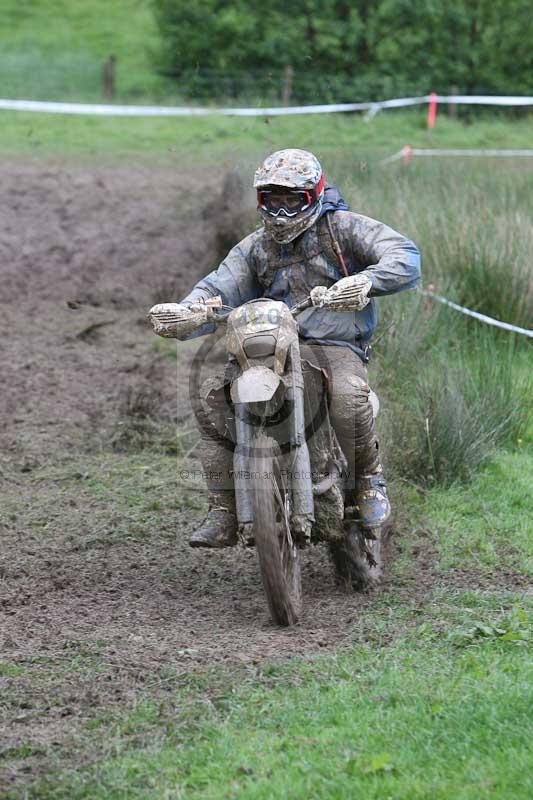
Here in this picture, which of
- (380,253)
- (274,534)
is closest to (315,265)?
(380,253)

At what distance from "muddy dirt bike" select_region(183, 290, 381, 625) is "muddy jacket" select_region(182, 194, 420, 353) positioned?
0.89ft

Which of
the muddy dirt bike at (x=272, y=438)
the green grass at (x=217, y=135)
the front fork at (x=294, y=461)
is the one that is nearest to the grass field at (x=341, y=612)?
the muddy dirt bike at (x=272, y=438)

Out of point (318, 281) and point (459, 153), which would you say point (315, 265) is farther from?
point (459, 153)

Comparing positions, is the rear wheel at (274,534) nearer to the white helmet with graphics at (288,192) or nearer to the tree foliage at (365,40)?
the white helmet with graphics at (288,192)

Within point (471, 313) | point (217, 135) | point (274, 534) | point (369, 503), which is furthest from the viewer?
point (217, 135)

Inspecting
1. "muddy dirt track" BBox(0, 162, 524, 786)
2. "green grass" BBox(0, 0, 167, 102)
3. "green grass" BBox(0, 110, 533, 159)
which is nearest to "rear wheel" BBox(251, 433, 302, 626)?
"muddy dirt track" BBox(0, 162, 524, 786)

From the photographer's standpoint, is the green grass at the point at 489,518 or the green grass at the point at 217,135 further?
the green grass at the point at 217,135

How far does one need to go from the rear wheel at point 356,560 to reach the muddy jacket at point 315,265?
953 millimetres

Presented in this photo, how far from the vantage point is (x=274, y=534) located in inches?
206

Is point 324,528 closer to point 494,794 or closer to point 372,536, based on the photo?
point 372,536

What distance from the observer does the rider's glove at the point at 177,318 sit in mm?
5594

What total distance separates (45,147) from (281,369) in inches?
593

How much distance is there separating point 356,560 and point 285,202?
1795 mm

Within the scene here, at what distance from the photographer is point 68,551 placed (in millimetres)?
6922
